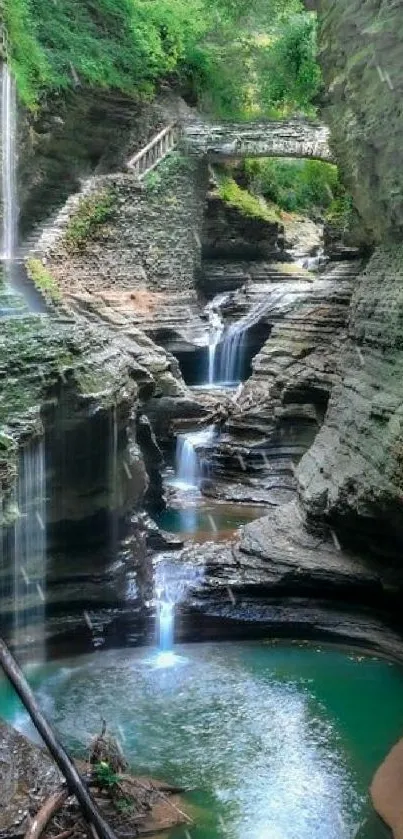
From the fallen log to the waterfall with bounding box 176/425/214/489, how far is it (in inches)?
512

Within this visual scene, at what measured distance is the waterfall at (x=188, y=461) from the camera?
18.7 metres

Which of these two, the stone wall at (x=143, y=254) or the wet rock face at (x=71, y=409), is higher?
the stone wall at (x=143, y=254)

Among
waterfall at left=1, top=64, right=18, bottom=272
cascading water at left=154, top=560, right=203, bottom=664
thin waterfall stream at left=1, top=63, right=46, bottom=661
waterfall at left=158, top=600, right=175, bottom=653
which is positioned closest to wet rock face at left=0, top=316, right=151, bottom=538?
thin waterfall stream at left=1, top=63, right=46, bottom=661

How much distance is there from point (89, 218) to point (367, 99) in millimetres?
12297

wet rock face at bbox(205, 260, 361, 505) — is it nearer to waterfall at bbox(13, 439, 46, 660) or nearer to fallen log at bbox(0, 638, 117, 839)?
waterfall at bbox(13, 439, 46, 660)

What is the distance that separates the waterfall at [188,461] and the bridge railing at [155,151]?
9855 millimetres

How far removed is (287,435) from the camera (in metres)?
18.0

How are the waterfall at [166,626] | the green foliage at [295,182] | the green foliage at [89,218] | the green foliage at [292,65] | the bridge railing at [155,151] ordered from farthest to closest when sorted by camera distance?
1. the green foliage at [295,182]
2. the green foliage at [292,65]
3. the bridge railing at [155,151]
4. the green foliage at [89,218]
5. the waterfall at [166,626]

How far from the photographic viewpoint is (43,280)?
746 inches

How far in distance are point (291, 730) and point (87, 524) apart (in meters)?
3.79

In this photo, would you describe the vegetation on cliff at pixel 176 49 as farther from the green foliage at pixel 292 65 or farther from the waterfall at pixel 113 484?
the waterfall at pixel 113 484

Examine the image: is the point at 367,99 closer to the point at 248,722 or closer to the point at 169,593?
the point at 169,593

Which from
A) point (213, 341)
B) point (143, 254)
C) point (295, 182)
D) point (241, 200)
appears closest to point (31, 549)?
point (213, 341)

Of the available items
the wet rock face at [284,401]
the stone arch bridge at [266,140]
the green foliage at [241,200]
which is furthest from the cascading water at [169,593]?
the green foliage at [241,200]
